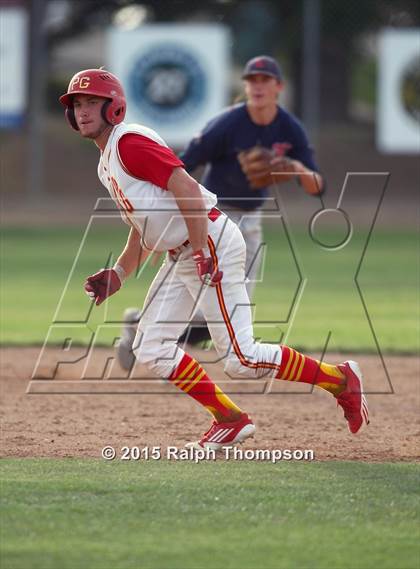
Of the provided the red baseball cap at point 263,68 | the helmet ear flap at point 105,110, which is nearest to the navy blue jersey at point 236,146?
the red baseball cap at point 263,68

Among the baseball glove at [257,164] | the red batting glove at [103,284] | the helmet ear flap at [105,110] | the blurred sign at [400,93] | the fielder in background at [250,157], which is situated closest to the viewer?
the helmet ear flap at [105,110]

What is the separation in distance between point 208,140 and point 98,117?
2.84 meters

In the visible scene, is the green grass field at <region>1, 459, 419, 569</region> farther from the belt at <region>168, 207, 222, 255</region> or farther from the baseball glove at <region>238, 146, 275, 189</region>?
the baseball glove at <region>238, 146, 275, 189</region>

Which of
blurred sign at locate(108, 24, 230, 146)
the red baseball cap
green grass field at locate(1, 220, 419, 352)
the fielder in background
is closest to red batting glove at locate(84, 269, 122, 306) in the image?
the fielder in background

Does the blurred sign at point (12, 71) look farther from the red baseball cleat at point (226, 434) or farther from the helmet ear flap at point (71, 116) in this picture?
the red baseball cleat at point (226, 434)

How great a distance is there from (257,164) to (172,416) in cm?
216

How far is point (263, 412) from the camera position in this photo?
25.6 feet

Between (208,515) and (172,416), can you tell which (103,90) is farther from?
(172,416)

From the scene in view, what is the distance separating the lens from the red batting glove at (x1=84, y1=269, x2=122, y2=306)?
6473 millimetres

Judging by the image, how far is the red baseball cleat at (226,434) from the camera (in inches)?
250

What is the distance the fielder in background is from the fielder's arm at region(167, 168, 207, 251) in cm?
270

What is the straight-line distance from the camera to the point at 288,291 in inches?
559

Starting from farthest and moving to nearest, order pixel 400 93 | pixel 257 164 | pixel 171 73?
pixel 171 73, pixel 400 93, pixel 257 164

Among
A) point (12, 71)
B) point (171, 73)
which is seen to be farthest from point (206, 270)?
point (171, 73)
